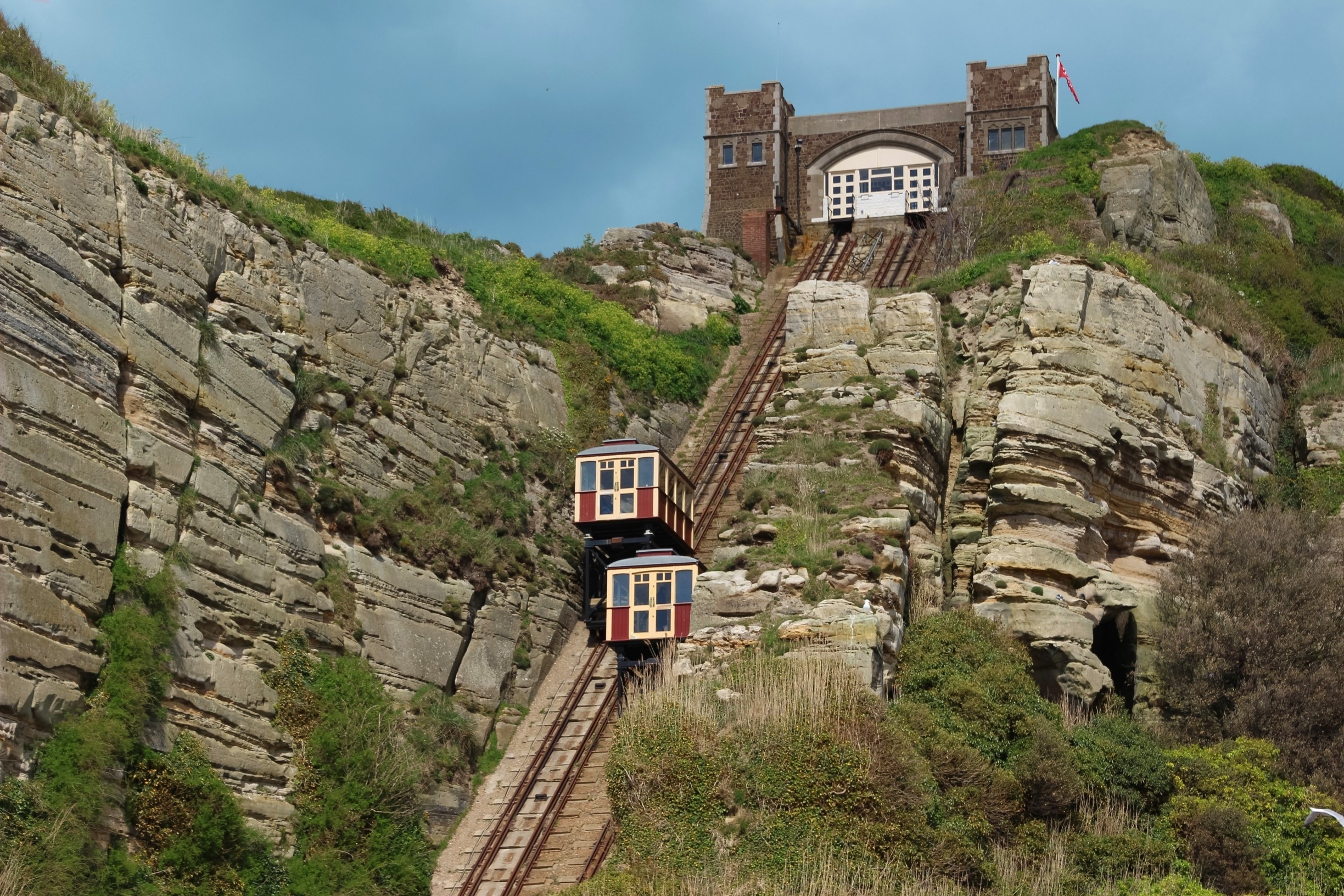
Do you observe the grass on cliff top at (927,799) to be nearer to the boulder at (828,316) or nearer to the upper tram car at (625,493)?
the upper tram car at (625,493)

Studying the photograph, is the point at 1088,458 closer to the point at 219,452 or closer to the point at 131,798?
the point at 219,452

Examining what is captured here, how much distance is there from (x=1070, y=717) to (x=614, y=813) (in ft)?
29.8

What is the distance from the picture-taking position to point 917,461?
37094 millimetres

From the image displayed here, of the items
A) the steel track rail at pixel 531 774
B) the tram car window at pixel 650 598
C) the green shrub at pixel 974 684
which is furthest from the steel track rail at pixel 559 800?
the green shrub at pixel 974 684

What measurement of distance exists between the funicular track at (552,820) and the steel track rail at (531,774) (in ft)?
0.05

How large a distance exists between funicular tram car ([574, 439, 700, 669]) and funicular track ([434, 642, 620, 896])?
137 centimetres

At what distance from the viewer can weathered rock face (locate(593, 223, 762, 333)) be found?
167 ft

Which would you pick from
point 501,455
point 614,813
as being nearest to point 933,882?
Answer: point 614,813

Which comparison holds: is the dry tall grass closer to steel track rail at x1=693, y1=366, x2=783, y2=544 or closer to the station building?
steel track rail at x1=693, y1=366, x2=783, y2=544

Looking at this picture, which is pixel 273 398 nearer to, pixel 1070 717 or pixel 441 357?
pixel 441 357

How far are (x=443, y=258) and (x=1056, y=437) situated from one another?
14.9m

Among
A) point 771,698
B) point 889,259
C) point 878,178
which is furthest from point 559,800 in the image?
point 878,178

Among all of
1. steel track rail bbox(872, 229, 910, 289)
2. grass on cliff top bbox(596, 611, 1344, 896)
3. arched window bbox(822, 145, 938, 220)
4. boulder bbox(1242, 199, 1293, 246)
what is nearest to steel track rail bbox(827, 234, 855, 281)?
steel track rail bbox(872, 229, 910, 289)

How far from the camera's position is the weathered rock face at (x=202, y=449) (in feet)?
83.0
